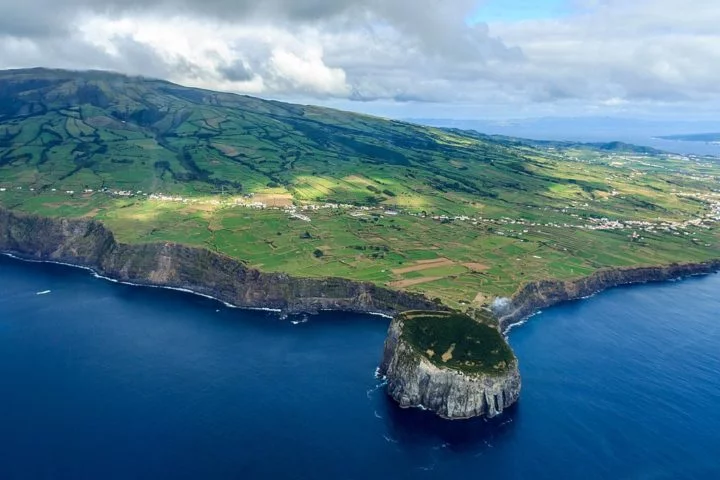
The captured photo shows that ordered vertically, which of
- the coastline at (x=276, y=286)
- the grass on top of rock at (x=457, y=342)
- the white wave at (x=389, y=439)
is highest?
the grass on top of rock at (x=457, y=342)

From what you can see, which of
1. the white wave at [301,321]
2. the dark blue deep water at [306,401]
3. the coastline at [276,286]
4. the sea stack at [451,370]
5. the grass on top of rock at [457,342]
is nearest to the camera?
the dark blue deep water at [306,401]

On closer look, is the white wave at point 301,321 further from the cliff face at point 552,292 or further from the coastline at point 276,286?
the cliff face at point 552,292

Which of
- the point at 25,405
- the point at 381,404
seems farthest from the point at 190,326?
the point at 381,404

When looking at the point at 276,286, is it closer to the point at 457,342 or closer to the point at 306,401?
the point at 306,401

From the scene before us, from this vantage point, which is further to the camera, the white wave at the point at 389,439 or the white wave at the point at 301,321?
the white wave at the point at 301,321

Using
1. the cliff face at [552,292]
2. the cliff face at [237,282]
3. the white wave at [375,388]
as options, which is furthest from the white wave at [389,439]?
the cliff face at [552,292]

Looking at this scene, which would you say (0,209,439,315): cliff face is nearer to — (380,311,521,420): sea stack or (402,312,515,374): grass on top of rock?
(402,312,515,374): grass on top of rock

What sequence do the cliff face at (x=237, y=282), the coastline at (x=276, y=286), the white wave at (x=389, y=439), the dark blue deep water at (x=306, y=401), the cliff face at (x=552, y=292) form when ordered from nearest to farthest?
the dark blue deep water at (x=306, y=401), the white wave at (x=389, y=439), the cliff face at (x=552, y=292), the coastline at (x=276, y=286), the cliff face at (x=237, y=282)
